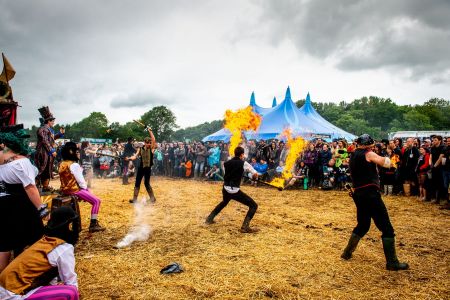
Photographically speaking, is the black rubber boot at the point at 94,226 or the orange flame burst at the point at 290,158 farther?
the orange flame burst at the point at 290,158

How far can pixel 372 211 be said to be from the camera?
4938mm

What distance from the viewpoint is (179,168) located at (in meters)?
20.1

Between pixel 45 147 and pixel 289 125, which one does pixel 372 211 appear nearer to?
pixel 45 147

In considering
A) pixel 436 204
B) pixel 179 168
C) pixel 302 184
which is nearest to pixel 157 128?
pixel 179 168

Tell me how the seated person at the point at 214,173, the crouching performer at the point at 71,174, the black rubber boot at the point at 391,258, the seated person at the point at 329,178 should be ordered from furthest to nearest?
the seated person at the point at 214,173 < the seated person at the point at 329,178 < the crouching performer at the point at 71,174 < the black rubber boot at the point at 391,258

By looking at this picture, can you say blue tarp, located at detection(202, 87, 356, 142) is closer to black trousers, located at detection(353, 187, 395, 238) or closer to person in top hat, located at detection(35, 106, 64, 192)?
person in top hat, located at detection(35, 106, 64, 192)

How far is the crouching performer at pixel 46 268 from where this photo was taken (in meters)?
2.54

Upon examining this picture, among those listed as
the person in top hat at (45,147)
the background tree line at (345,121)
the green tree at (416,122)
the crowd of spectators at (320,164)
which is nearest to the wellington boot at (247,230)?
the crowd of spectators at (320,164)

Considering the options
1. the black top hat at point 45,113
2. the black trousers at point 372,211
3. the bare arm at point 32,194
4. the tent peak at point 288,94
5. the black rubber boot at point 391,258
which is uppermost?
the tent peak at point 288,94

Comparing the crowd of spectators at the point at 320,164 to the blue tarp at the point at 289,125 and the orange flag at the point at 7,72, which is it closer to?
the blue tarp at the point at 289,125

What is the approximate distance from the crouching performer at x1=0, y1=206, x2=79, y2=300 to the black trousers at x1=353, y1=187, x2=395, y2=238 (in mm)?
4352

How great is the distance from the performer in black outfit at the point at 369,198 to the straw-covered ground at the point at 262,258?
0.29m

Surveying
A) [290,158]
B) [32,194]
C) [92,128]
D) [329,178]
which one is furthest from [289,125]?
[92,128]

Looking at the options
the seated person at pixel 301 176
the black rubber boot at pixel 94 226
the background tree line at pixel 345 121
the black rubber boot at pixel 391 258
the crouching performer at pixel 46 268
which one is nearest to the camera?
the crouching performer at pixel 46 268
